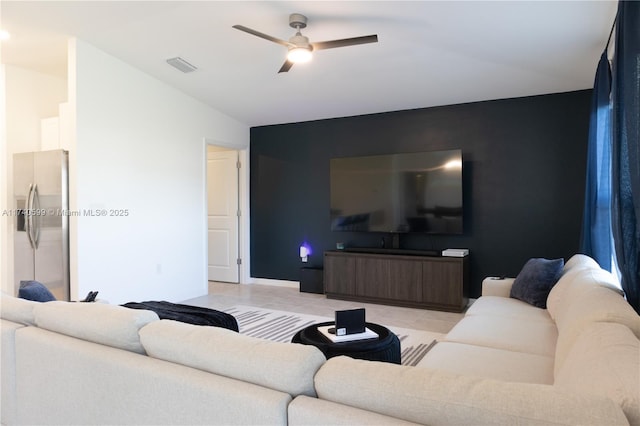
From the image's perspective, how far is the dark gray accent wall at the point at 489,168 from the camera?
4766mm

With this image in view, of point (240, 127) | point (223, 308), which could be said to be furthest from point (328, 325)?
point (240, 127)

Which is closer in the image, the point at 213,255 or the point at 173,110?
the point at 173,110

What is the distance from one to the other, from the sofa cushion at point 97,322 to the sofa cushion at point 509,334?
1.83 metres

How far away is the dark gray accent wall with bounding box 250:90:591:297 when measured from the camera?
4.77m

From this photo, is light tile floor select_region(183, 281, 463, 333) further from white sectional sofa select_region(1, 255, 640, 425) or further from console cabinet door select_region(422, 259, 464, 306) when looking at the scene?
white sectional sofa select_region(1, 255, 640, 425)

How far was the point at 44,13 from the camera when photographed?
3.87m

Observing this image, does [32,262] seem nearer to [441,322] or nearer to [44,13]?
[44,13]

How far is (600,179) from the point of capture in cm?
333

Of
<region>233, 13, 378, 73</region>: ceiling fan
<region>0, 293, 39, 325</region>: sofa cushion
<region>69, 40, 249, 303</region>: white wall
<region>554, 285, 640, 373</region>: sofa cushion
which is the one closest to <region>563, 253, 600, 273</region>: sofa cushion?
<region>554, 285, 640, 373</region>: sofa cushion

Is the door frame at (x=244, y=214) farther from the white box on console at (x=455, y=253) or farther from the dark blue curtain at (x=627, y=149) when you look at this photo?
the dark blue curtain at (x=627, y=149)

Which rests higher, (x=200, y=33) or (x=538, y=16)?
(x=200, y=33)

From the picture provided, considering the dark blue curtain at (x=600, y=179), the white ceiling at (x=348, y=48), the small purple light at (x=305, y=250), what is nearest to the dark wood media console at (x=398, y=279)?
the small purple light at (x=305, y=250)

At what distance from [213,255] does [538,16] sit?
18.7 ft

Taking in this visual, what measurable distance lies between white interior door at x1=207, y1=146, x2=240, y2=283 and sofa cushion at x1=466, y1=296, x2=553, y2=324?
14.5 feet
